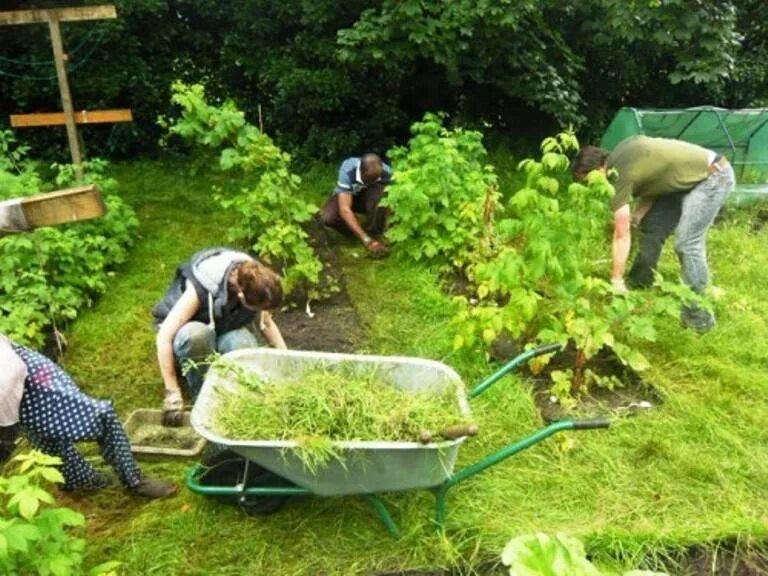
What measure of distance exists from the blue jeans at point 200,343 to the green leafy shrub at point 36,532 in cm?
120

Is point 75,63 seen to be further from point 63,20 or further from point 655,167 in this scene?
point 655,167

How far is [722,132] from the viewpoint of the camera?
7.37 m

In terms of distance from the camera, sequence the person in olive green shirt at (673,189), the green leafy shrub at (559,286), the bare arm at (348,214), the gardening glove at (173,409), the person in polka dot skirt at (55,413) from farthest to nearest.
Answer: the bare arm at (348,214) < the person in olive green shirt at (673,189) < the green leafy shrub at (559,286) < the gardening glove at (173,409) < the person in polka dot skirt at (55,413)

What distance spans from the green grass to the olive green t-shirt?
38.2 inches

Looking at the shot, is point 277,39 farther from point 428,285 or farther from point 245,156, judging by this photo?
point 428,285

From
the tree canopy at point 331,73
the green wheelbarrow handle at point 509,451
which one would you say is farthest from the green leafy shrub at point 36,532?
the tree canopy at point 331,73

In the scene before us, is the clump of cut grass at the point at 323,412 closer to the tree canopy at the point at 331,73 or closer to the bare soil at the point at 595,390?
the bare soil at the point at 595,390

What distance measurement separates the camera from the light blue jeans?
454 centimetres

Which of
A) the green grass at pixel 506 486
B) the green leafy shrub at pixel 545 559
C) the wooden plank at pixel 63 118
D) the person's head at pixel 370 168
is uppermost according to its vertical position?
the wooden plank at pixel 63 118

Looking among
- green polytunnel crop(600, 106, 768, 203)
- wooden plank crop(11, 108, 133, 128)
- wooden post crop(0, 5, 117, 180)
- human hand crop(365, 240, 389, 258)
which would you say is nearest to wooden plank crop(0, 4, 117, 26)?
wooden post crop(0, 5, 117, 180)

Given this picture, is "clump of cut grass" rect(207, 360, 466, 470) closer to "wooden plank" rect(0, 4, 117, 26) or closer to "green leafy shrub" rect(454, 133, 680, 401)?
"green leafy shrub" rect(454, 133, 680, 401)

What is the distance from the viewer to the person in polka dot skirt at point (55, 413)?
2.67m

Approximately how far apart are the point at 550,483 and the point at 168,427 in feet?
6.68

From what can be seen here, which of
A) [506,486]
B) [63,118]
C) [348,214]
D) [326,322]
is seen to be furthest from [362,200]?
[506,486]
